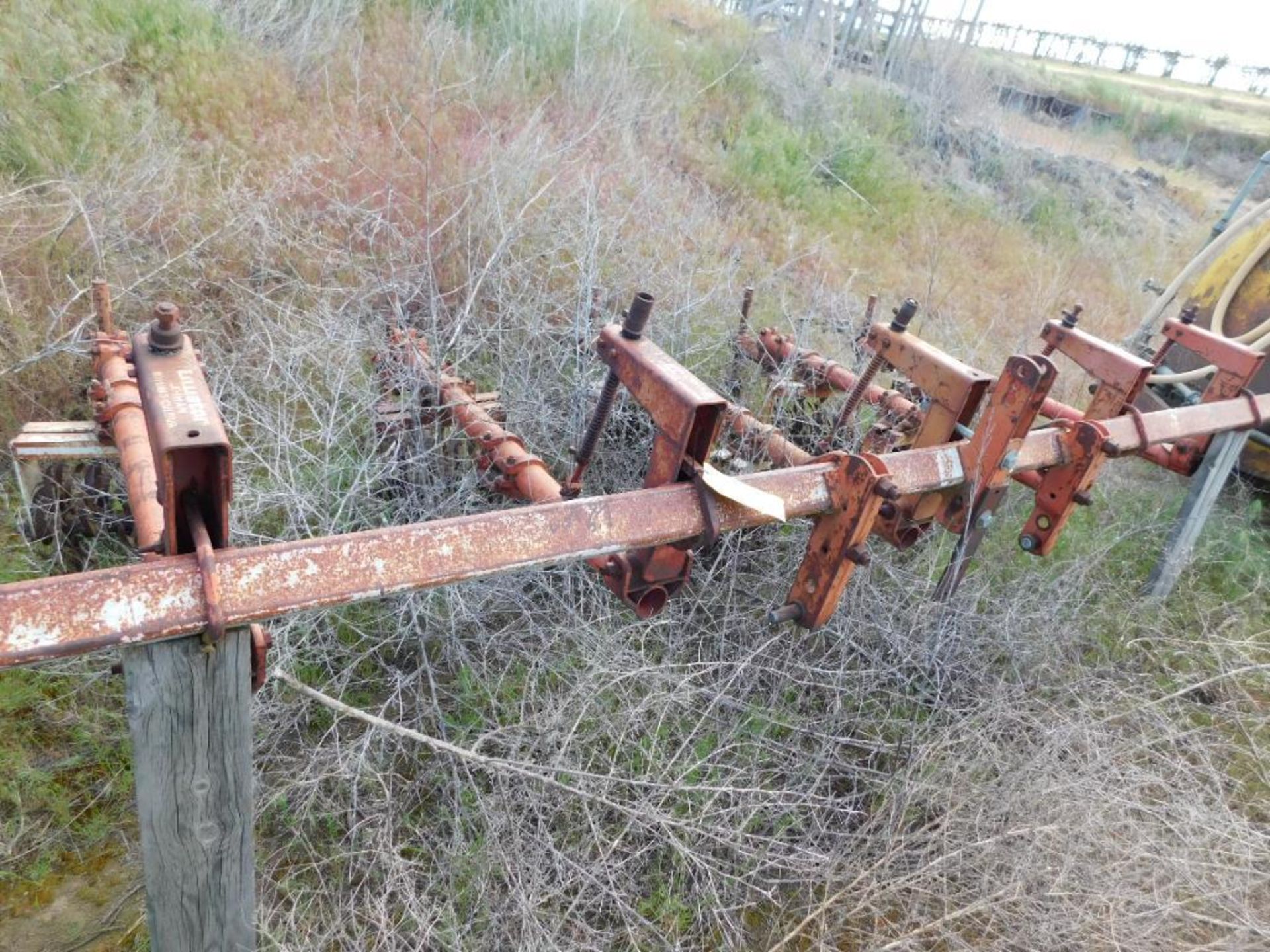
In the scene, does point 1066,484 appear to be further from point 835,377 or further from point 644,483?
point 644,483

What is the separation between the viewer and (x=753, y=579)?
333 centimetres

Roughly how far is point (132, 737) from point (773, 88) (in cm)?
900

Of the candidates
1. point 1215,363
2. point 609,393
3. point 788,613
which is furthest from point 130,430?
point 1215,363

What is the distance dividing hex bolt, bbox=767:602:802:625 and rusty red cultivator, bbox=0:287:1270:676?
1 cm

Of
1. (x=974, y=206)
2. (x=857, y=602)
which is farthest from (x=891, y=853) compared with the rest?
(x=974, y=206)

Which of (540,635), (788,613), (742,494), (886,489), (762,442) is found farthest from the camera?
(762,442)

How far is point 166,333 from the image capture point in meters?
1.37

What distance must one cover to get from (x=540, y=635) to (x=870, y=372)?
154 centimetres

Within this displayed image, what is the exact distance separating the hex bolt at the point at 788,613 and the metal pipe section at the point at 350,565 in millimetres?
280

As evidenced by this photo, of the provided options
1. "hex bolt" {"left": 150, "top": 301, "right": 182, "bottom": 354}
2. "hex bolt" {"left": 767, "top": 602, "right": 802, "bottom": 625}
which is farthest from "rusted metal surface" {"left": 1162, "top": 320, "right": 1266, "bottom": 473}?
"hex bolt" {"left": 150, "top": 301, "right": 182, "bottom": 354}

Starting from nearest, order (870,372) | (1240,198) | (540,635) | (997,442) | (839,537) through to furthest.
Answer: (839,537)
(997,442)
(540,635)
(870,372)
(1240,198)

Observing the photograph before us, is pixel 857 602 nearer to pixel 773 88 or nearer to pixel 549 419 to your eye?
pixel 549 419

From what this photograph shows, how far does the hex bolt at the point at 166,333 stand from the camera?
134 centimetres

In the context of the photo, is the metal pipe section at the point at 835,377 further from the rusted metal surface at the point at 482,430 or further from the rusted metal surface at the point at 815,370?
the rusted metal surface at the point at 482,430
